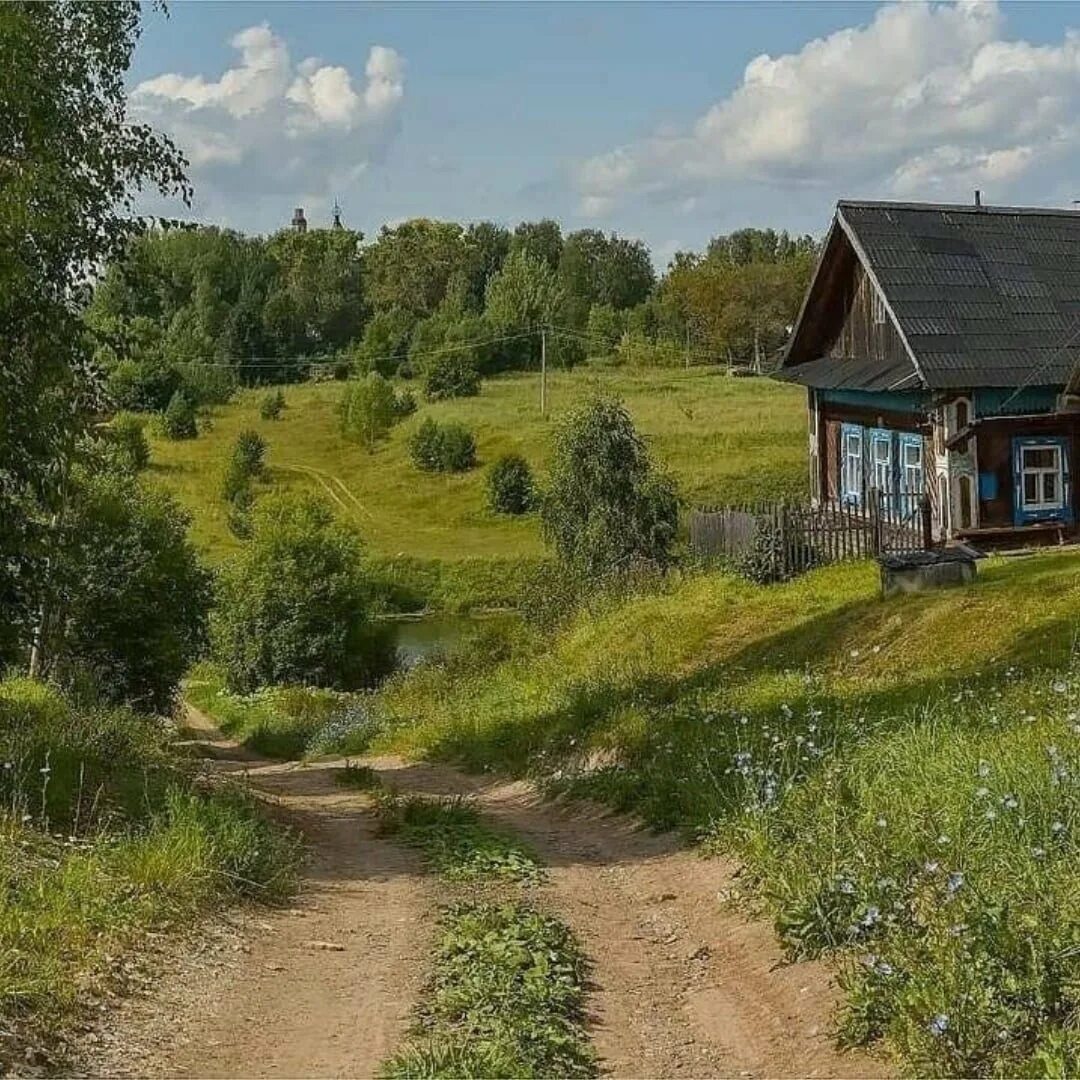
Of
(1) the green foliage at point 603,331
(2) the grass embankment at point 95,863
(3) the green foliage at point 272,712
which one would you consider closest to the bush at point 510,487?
Answer: (3) the green foliage at point 272,712

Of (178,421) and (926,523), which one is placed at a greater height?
(178,421)

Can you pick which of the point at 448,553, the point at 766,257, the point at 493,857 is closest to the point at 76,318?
the point at 493,857

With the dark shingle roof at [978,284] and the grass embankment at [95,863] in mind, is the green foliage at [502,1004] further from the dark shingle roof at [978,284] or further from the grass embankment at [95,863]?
the dark shingle roof at [978,284]

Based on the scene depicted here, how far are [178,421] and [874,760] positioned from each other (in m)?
67.7

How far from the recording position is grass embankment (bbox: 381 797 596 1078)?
5445 millimetres

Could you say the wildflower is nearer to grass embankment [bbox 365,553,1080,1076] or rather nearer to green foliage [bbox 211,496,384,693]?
grass embankment [bbox 365,553,1080,1076]

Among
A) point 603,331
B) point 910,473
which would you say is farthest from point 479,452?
point 910,473

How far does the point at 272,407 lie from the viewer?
7725cm

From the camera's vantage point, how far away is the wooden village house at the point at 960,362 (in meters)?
24.5

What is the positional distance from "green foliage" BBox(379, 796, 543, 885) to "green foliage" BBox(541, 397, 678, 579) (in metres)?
20.6

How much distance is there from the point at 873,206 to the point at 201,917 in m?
22.7

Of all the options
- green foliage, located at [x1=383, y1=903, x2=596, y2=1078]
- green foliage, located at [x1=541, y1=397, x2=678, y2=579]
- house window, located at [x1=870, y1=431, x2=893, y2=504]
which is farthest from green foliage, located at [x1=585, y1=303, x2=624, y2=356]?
green foliage, located at [x1=383, y1=903, x2=596, y2=1078]

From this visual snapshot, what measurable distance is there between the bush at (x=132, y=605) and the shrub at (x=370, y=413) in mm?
36026

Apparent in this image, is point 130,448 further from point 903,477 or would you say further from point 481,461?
point 903,477
